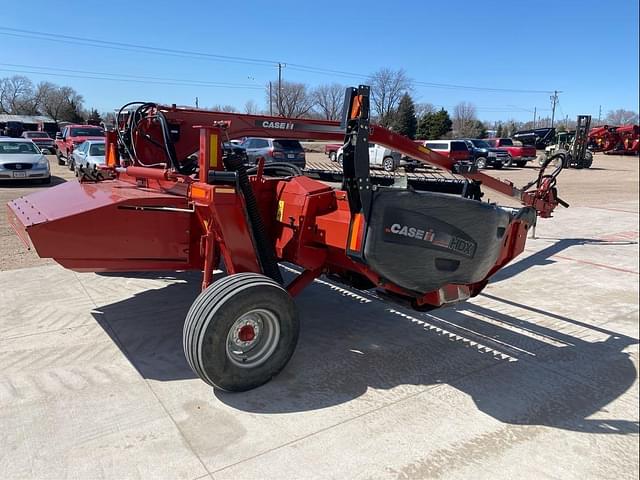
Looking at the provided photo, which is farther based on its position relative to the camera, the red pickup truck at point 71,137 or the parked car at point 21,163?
the red pickup truck at point 71,137

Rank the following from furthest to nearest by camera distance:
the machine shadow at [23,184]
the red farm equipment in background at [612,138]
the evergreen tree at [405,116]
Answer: the evergreen tree at [405,116], the red farm equipment in background at [612,138], the machine shadow at [23,184]

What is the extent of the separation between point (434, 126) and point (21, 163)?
48.3m

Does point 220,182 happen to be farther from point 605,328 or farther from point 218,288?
point 605,328

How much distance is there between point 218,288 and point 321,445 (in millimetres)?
1130

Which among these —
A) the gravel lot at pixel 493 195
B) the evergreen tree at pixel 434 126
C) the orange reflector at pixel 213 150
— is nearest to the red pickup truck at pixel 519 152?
the gravel lot at pixel 493 195

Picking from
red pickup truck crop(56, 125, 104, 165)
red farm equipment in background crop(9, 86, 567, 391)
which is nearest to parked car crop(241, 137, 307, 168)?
red pickup truck crop(56, 125, 104, 165)

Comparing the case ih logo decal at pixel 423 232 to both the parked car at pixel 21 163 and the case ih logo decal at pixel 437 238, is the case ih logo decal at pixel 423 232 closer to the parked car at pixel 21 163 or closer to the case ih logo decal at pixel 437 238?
the case ih logo decal at pixel 437 238

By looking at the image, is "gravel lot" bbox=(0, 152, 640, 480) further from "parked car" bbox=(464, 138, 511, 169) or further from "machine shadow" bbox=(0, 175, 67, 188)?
"parked car" bbox=(464, 138, 511, 169)

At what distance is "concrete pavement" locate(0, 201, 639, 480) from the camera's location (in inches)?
109

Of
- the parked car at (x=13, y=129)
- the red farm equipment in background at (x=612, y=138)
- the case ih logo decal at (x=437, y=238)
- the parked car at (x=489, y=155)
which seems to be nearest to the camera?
the case ih logo decal at (x=437, y=238)

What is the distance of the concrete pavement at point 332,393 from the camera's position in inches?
109

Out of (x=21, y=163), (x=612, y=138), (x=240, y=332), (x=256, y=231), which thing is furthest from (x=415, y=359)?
(x=612, y=138)

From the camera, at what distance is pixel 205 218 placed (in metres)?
3.75

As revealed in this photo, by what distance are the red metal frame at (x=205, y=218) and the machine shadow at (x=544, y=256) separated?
250 centimetres
